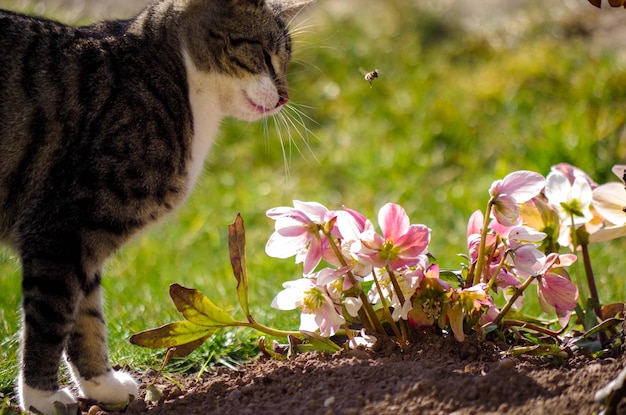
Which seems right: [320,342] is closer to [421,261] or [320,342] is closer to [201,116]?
[421,261]

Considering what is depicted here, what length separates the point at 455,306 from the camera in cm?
167

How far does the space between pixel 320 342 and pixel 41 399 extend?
623mm

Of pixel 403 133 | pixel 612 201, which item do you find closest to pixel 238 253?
pixel 612 201

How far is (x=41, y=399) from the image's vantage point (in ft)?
5.91

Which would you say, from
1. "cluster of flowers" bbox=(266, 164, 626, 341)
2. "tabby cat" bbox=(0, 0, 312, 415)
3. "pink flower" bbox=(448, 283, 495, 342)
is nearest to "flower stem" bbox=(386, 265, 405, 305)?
"cluster of flowers" bbox=(266, 164, 626, 341)

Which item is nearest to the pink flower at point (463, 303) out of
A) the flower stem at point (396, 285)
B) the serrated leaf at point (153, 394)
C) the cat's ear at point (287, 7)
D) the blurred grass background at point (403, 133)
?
the flower stem at point (396, 285)

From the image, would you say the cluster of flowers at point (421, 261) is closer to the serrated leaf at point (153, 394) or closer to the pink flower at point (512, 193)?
the pink flower at point (512, 193)

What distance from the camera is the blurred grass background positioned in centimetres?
323

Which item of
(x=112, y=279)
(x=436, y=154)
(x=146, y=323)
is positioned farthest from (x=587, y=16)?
(x=146, y=323)

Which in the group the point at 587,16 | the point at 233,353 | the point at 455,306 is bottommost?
the point at 233,353

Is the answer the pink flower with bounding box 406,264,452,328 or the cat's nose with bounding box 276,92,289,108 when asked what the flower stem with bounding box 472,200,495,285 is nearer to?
the pink flower with bounding box 406,264,452,328

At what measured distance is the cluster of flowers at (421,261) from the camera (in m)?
1.68

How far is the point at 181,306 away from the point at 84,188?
392 mm

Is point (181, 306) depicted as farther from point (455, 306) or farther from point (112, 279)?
point (112, 279)
